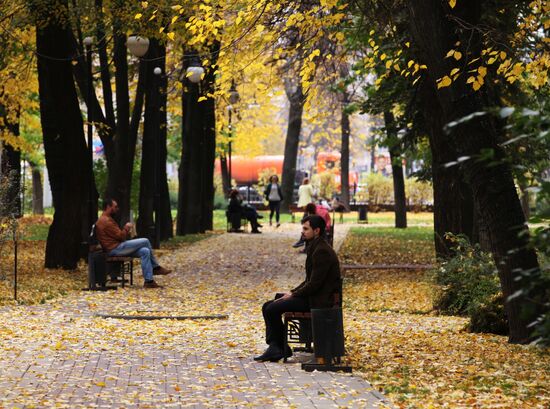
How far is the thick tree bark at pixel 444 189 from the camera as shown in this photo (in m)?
19.6

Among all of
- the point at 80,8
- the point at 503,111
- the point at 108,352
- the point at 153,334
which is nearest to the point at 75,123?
the point at 80,8

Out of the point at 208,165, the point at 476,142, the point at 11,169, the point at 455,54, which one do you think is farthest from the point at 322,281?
the point at 208,165

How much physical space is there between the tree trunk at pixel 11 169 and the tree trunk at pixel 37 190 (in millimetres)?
11446

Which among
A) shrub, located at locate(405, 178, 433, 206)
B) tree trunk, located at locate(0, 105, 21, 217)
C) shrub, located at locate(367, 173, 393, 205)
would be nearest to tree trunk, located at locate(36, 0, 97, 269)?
tree trunk, located at locate(0, 105, 21, 217)

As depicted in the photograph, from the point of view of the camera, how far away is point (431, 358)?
464 inches

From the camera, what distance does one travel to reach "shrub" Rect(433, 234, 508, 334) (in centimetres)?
1407

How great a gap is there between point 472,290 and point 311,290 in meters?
4.74

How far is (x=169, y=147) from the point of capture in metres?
61.4

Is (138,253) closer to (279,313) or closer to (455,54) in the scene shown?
(279,313)

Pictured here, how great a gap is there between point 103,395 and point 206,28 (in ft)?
24.3

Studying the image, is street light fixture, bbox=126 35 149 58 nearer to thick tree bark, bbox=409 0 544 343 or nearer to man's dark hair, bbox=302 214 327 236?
thick tree bark, bbox=409 0 544 343

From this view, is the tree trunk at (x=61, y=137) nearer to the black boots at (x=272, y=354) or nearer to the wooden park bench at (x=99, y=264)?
the wooden park bench at (x=99, y=264)

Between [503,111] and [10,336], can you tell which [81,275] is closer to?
[10,336]

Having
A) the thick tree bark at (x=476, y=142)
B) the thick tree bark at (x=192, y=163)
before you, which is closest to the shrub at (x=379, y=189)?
the thick tree bark at (x=192, y=163)
